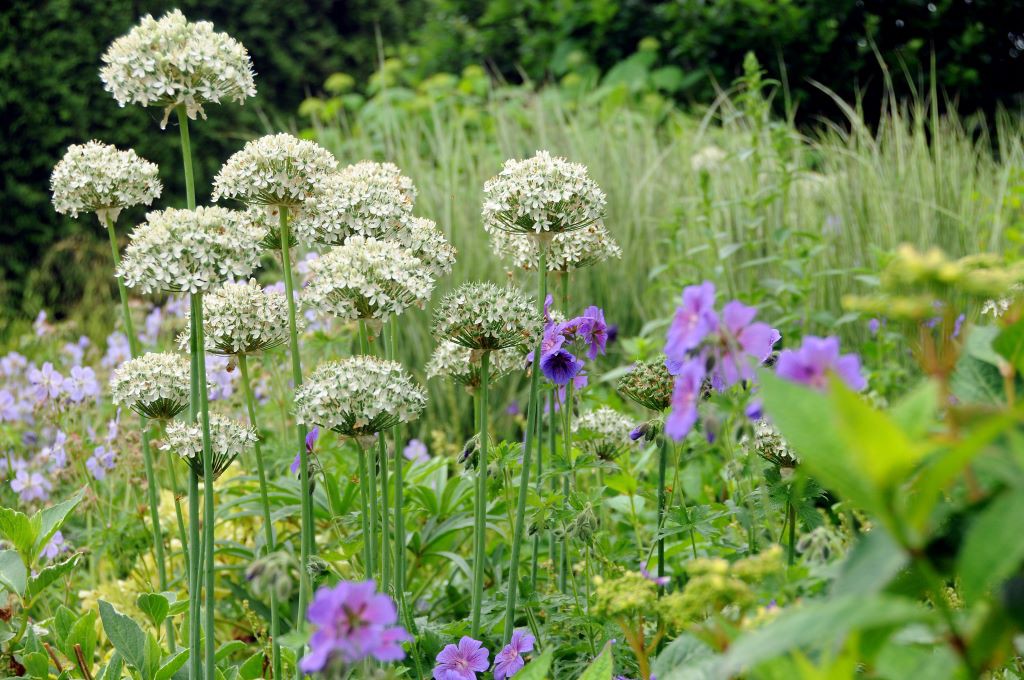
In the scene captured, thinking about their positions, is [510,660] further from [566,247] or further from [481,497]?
[566,247]

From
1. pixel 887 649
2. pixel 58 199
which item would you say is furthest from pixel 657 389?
pixel 58 199

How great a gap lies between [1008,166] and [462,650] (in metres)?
4.05

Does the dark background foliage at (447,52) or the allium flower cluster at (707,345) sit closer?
the allium flower cluster at (707,345)

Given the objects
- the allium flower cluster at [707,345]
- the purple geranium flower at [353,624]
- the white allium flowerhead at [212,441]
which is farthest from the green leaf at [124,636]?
the allium flower cluster at [707,345]

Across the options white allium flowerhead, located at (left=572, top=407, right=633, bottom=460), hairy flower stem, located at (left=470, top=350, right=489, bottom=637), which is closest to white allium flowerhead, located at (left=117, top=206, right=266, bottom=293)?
hairy flower stem, located at (left=470, top=350, right=489, bottom=637)

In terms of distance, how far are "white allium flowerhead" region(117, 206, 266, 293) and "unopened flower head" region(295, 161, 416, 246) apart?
20cm

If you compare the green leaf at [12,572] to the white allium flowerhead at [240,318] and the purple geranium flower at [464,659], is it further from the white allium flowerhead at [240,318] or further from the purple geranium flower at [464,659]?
the purple geranium flower at [464,659]

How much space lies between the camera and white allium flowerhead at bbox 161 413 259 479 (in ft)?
5.61

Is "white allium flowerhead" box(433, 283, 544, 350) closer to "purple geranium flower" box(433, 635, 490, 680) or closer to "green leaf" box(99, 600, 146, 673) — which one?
"purple geranium flower" box(433, 635, 490, 680)

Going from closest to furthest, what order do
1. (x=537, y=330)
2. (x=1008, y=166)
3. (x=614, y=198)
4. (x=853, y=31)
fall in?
(x=537, y=330)
(x=1008, y=166)
(x=614, y=198)
(x=853, y=31)

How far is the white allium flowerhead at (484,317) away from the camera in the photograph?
5.37ft

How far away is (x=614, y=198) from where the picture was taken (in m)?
5.25

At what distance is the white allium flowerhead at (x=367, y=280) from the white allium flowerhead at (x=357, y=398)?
0.10 metres

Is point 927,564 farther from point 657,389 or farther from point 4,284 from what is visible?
point 4,284
